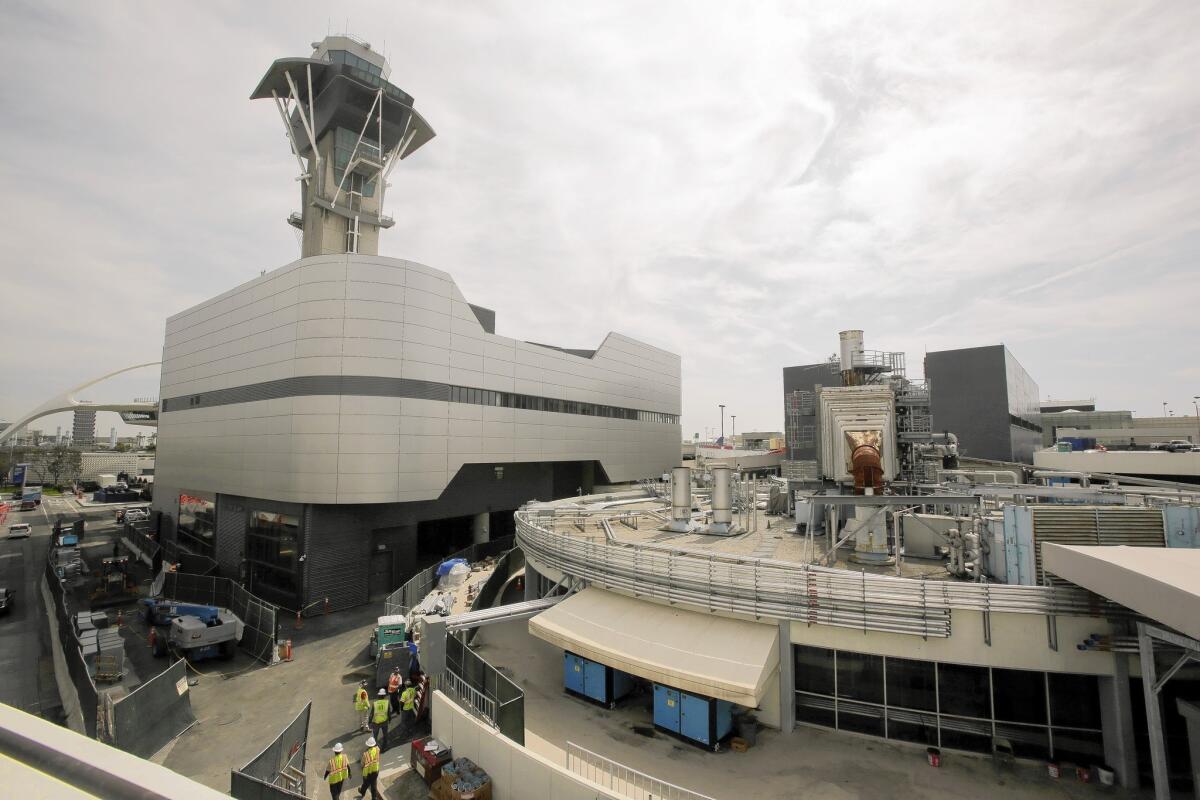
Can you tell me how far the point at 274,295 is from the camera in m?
34.3

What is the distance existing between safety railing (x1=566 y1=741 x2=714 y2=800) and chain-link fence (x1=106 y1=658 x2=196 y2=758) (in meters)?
12.1

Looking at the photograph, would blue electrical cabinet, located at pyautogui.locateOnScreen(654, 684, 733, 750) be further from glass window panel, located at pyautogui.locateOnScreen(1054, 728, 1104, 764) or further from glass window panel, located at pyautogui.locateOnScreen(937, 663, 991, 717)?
glass window panel, located at pyautogui.locateOnScreen(1054, 728, 1104, 764)

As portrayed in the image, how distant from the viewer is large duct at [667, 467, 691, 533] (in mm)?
23953

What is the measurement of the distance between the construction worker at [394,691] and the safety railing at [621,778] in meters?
6.52

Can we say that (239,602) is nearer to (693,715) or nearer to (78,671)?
(78,671)

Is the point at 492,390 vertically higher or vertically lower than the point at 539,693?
higher

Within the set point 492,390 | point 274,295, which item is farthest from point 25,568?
point 492,390

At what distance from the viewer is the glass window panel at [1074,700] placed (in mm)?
13391

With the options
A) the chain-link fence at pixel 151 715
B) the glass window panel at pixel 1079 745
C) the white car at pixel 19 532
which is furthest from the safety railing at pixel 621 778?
the white car at pixel 19 532

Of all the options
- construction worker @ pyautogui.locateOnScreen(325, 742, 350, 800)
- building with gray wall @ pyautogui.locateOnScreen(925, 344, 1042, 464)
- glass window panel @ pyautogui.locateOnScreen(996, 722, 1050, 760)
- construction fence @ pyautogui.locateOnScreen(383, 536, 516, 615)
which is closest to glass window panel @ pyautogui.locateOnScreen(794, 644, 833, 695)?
glass window panel @ pyautogui.locateOnScreen(996, 722, 1050, 760)

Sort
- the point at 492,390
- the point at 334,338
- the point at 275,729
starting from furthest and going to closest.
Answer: the point at 492,390, the point at 334,338, the point at 275,729

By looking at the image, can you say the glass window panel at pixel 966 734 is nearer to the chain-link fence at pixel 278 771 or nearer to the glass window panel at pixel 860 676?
the glass window panel at pixel 860 676

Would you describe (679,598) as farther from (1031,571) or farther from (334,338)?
(334,338)

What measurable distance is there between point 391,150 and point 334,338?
24.7 meters
